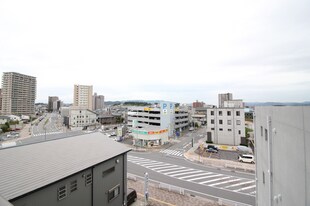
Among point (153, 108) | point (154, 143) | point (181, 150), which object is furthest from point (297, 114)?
point (153, 108)

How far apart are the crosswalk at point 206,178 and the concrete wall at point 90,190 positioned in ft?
28.0

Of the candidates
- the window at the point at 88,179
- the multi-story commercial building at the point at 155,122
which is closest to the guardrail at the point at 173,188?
the window at the point at 88,179

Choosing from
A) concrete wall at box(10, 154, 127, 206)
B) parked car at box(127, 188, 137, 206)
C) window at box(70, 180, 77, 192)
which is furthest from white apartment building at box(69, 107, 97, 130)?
window at box(70, 180, 77, 192)

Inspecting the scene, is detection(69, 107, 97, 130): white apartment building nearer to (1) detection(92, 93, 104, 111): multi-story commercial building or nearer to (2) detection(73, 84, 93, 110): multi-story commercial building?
(2) detection(73, 84, 93, 110): multi-story commercial building

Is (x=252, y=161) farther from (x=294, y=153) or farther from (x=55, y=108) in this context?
(x=55, y=108)

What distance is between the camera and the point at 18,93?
90000 mm

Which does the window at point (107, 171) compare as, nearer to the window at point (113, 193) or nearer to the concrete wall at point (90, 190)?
the concrete wall at point (90, 190)

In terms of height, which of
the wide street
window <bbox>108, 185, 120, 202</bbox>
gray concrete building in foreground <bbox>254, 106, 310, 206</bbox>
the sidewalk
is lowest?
the wide street

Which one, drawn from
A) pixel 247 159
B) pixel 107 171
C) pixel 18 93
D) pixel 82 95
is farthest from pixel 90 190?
pixel 18 93

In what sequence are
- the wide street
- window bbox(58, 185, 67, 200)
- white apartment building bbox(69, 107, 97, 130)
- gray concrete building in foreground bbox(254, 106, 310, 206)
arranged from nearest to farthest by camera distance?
gray concrete building in foreground bbox(254, 106, 310, 206) < window bbox(58, 185, 67, 200) < the wide street < white apartment building bbox(69, 107, 97, 130)

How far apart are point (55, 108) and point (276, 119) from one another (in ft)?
725

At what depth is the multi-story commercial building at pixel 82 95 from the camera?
96.8 metres

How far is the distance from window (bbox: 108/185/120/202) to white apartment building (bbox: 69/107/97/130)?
53440 mm

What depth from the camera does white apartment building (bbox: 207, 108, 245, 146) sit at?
33156mm
